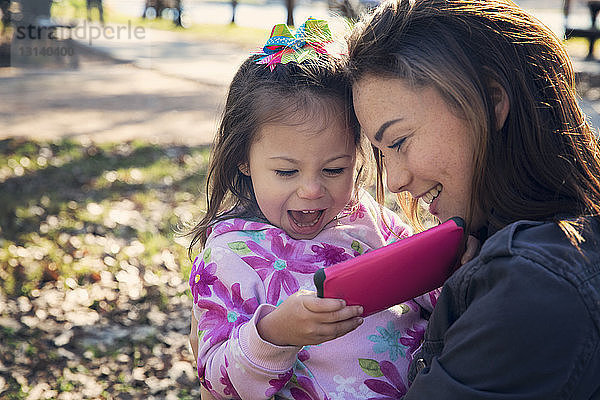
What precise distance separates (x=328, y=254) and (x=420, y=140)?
0.63 metres

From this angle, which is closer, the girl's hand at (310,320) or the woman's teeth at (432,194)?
the girl's hand at (310,320)

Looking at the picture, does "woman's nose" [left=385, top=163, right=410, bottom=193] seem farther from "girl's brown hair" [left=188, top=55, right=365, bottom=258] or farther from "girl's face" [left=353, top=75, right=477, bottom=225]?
"girl's brown hair" [left=188, top=55, right=365, bottom=258]

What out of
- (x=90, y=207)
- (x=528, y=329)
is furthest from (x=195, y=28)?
(x=528, y=329)

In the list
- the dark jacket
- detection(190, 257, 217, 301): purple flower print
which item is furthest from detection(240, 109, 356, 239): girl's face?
the dark jacket

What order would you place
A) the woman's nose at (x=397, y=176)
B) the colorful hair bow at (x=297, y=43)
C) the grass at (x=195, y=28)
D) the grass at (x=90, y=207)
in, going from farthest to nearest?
the grass at (x=195, y=28) < the grass at (x=90, y=207) < the colorful hair bow at (x=297, y=43) < the woman's nose at (x=397, y=176)

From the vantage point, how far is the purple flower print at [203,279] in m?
2.02

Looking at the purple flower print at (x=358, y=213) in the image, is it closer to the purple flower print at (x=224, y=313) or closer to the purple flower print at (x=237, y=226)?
the purple flower print at (x=237, y=226)

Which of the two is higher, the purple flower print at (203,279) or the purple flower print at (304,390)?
the purple flower print at (203,279)

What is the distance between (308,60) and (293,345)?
0.93 meters

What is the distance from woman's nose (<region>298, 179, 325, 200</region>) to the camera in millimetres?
2031

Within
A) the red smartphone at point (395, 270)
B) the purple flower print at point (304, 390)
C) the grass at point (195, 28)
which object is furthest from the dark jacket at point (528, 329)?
the grass at point (195, 28)

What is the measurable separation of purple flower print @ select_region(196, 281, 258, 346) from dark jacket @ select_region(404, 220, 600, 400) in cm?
74

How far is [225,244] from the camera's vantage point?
2.11 meters

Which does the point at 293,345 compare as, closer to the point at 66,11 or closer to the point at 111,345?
the point at 111,345
